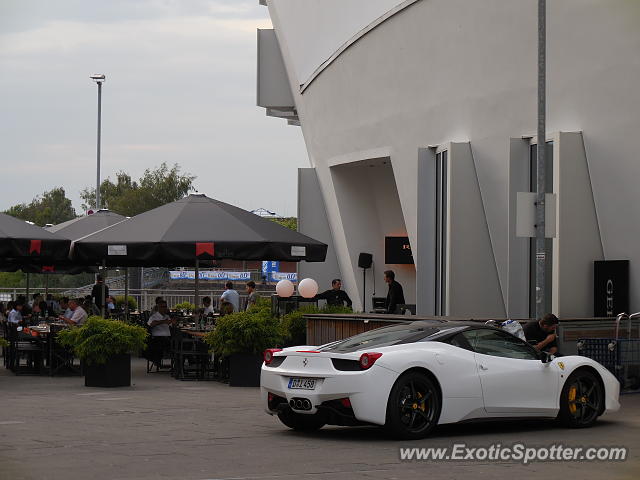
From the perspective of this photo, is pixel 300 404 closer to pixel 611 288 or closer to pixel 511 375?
pixel 511 375

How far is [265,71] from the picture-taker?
37219 mm

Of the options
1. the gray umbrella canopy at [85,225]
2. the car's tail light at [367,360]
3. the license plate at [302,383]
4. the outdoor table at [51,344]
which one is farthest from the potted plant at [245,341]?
the gray umbrella canopy at [85,225]

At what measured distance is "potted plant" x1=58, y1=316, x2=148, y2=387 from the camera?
16172 millimetres

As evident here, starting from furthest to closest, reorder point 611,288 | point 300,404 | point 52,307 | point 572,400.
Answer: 1. point 52,307
2. point 611,288
3. point 572,400
4. point 300,404

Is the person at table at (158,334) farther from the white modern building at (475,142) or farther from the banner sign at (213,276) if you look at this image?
the banner sign at (213,276)

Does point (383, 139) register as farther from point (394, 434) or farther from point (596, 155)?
point (394, 434)

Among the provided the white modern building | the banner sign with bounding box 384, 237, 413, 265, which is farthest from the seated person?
the banner sign with bounding box 384, 237, 413, 265

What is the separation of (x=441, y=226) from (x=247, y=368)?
823cm

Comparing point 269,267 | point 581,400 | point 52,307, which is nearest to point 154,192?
point 269,267

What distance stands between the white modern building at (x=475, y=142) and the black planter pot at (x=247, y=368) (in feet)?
15.4

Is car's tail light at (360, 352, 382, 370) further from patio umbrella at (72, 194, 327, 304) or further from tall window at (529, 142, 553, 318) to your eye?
tall window at (529, 142, 553, 318)

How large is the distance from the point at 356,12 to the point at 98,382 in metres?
15.5

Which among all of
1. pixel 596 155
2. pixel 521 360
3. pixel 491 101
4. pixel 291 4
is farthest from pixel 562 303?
pixel 291 4

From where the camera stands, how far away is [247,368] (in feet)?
55.8
